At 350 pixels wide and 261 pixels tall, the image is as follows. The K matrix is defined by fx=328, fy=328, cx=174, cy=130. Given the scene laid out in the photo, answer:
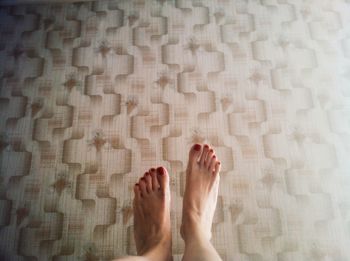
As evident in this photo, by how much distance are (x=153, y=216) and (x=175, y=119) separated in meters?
0.36

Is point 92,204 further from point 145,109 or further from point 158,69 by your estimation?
point 158,69

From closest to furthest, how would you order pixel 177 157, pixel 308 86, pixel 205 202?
pixel 205 202 → pixel 177 157 → pixel 308 86

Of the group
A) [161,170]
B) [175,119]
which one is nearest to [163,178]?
[161,170]

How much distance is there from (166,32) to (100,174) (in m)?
0.63

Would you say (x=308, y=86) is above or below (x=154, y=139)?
Result: above

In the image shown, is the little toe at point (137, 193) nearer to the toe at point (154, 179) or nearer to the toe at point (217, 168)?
the toe at point (154, 179)

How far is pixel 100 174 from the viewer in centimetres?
113

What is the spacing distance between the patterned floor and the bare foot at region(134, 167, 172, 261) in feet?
0.18

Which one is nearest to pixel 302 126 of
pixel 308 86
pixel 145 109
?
pixel 308 86

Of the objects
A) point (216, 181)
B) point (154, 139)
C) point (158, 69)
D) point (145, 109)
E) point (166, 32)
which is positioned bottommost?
point (216, 181)

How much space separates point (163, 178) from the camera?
1.07 m

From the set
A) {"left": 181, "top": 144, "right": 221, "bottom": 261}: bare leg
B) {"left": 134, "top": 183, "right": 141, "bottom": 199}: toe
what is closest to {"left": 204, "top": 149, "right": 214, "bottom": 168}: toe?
{"left": 181, "top": 144, "right": 221, "bottom": 261}: bare leg

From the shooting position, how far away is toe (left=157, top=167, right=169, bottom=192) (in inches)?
41.9

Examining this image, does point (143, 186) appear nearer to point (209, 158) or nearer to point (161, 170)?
point (161, 170)
